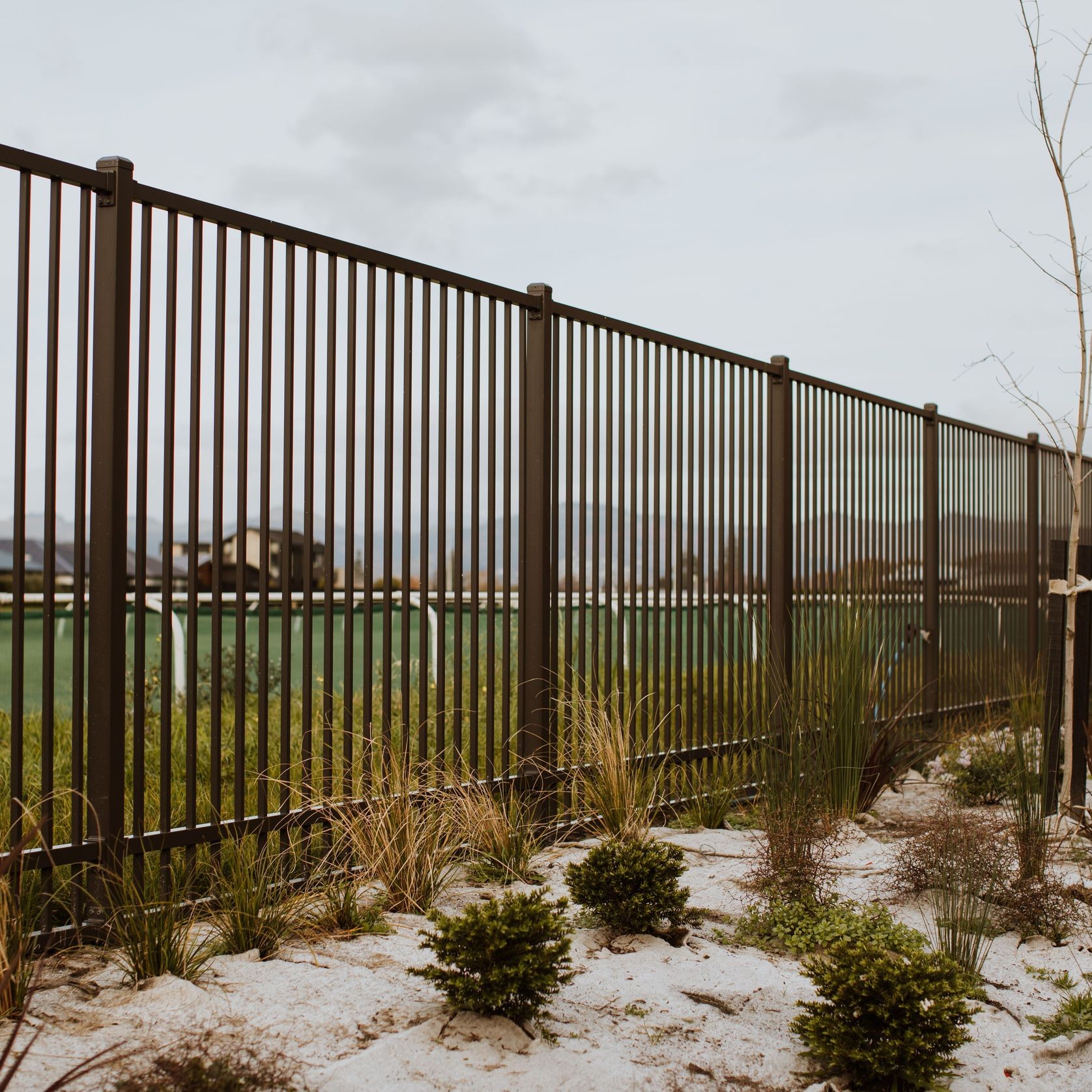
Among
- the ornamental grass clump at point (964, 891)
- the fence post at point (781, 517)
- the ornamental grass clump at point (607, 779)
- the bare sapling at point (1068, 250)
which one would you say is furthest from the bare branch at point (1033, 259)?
Result: the ornamental grass clump at point (607, 779)

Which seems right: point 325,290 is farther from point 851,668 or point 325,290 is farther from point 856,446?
point 856,446

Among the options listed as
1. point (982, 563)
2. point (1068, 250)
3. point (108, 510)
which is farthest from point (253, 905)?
point (982, 563)

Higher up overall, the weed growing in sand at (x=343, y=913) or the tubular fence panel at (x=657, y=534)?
the tubular fence panel at (x=657, y=534)

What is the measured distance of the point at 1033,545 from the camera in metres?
9.16

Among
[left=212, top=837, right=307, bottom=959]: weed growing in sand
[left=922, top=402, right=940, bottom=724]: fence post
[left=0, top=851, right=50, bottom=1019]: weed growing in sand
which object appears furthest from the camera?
[left=922, top=402, right=940, bottom=724]: fence post

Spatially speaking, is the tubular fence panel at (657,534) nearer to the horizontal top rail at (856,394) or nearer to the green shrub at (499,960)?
the horizontal top rail at (856,394)

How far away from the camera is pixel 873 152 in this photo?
277 inches

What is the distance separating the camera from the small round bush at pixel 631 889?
3076 mm

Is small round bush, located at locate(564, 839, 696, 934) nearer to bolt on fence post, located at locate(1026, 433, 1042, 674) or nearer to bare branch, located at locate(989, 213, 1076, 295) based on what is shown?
bare branch, located at locate(989, 213, 1076, 295)

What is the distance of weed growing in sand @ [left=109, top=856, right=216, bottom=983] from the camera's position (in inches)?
103

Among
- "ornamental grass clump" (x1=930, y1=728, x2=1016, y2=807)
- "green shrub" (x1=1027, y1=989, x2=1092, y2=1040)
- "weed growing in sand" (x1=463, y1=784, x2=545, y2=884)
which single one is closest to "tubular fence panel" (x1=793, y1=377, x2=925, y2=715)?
"ornamental grass clump" (x1=930, y1=728, x2=1016, y2=807)

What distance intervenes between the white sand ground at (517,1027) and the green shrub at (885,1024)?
101 mm

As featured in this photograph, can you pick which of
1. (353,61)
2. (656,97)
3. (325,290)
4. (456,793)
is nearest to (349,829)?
(456,793)

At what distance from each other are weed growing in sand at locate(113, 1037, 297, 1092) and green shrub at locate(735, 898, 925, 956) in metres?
1.51
